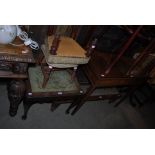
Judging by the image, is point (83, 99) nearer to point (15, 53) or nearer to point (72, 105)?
point (72, 105)

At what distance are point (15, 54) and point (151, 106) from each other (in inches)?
93.4

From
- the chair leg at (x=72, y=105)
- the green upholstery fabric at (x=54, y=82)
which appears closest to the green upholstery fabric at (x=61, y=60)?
the green upholstery fabric at (x=54, y=82)

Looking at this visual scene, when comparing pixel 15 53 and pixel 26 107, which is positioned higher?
A: pixel 15 53

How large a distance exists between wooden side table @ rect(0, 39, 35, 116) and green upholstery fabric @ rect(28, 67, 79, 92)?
0.55 feet

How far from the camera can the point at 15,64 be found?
1.78 metres

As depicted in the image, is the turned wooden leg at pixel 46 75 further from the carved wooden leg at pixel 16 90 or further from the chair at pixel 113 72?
the chair at pixel 113 72

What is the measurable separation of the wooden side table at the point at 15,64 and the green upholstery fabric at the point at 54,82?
167mm

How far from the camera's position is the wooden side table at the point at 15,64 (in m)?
1.69

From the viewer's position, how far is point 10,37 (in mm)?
1679

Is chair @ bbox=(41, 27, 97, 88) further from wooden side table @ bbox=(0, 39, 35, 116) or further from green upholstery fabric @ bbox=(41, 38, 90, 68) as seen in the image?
wooden side table @ bbox=(0, 39, 35, 116)

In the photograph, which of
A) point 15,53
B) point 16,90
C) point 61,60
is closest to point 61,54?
point 61,60

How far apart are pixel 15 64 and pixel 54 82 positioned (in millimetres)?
535

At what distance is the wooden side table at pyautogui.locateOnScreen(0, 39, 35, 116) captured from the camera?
1.69 m

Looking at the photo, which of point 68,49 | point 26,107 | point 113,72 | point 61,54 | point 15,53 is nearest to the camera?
point 15,53
